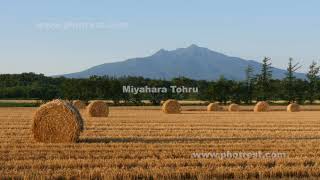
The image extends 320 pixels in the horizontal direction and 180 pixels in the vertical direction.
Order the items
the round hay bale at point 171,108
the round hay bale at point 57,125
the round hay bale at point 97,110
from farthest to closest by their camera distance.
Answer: the round hay bale at point 171,108, the round hay bale at point 97,110, the round hay bale at point 57,125

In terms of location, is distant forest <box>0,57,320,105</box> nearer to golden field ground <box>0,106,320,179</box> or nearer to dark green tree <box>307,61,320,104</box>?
dark green tree <box>307,61,320,104</box>

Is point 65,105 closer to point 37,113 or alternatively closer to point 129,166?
point 37,113

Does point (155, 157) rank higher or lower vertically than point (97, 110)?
lower

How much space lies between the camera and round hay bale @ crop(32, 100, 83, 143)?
1541 cm

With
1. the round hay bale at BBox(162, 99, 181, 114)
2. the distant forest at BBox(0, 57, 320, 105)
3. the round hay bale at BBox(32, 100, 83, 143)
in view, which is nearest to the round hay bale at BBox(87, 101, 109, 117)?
the round hay bale at BBox(162, 99, 181, 114)

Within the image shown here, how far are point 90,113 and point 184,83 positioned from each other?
165ft

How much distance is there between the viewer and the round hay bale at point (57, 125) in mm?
15414

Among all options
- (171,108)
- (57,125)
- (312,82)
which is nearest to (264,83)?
(312,82)

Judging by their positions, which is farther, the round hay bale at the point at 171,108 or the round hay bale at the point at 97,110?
the round hay bale at the point at 171,108

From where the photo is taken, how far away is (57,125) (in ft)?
51.4

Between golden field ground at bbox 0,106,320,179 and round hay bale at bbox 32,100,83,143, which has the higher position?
round hay bale at bbox 32,100,83,143

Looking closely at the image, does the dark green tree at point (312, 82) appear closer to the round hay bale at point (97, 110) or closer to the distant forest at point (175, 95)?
the distant forest at point (175, 95)

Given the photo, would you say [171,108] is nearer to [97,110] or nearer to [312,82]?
[97,110]

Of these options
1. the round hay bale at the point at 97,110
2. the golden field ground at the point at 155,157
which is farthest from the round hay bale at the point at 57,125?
the round hay bale at the point at 97,110
